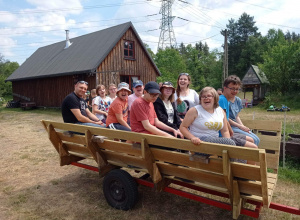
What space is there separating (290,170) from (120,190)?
328 centimetres

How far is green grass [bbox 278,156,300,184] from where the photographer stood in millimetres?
4124

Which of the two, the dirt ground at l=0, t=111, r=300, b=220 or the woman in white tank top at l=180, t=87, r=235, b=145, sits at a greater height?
the woman in white tank top at l=180, t=87, r=235, b=145

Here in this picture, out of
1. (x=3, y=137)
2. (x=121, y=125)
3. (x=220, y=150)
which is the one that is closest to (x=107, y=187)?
(x=121, y=125)

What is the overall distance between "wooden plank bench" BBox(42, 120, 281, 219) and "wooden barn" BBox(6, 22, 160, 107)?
13.2 meters

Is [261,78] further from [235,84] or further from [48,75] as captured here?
[235,84]

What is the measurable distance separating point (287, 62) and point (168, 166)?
22030 millimetres

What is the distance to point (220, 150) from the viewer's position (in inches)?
87.2

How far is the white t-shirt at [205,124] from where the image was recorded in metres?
2.84

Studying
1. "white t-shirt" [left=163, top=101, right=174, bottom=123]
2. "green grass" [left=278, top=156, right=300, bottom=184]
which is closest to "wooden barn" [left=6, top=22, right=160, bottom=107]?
"white t-shirt" [left=163, top=101, right=174, bottom=123]

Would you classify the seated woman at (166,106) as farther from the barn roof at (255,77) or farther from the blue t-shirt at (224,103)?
the barn roof at (255,77)

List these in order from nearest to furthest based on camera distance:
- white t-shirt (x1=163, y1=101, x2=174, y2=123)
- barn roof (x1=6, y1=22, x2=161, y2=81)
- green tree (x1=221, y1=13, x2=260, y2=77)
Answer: white t-shirt (x1=163, y1=101, x2=174, y2=123), barn roof (x1=6, y1=22, x2=161, y2=81), green tree (x1=221, y1=13, x2=260, y2=77)

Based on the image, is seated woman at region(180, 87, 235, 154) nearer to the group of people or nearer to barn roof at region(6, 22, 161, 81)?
the group of people

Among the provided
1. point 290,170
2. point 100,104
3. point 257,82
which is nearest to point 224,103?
point 290,170

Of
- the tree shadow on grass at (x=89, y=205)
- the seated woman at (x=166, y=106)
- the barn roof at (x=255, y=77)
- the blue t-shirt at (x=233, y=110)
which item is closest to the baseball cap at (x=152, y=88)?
the seated woman at (x=166, y=106)
